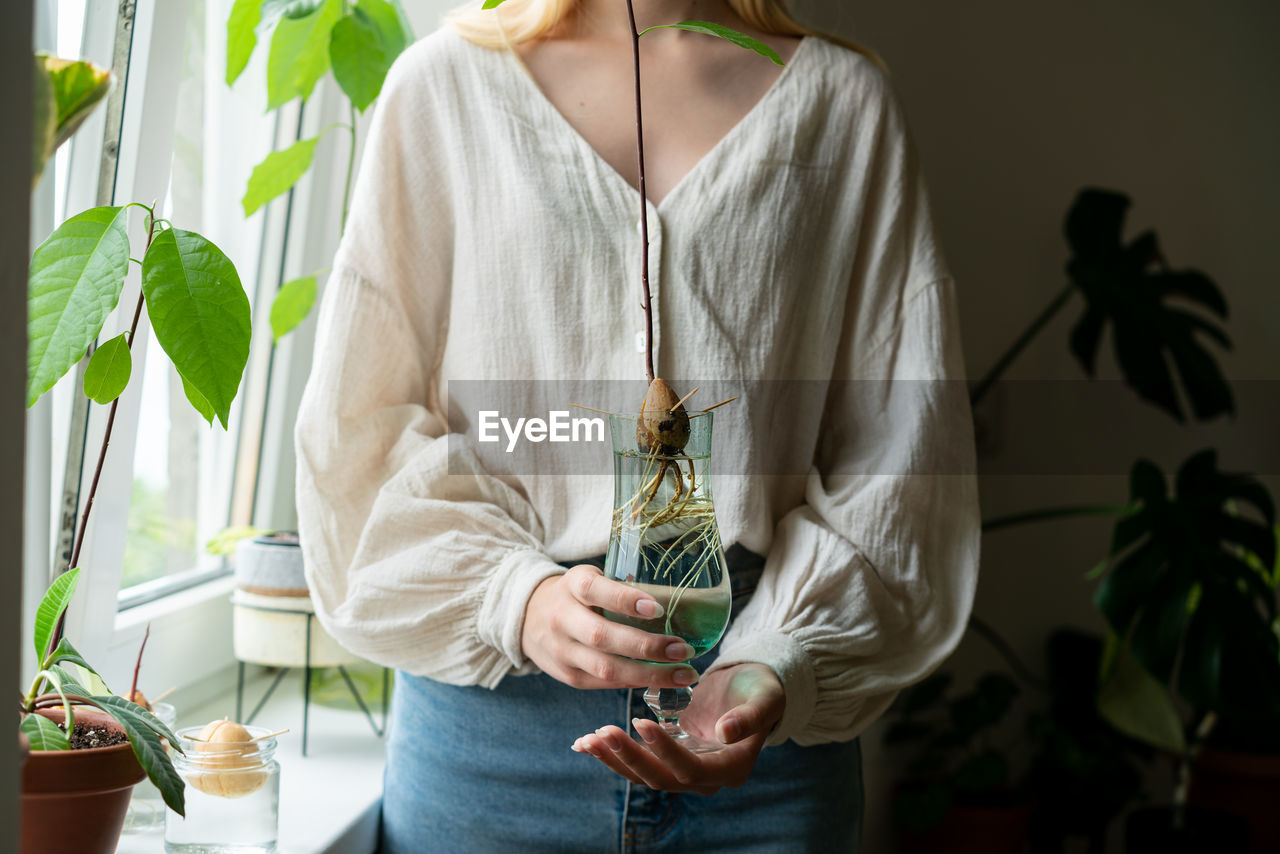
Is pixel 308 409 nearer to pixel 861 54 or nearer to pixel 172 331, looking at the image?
pixel 172 331

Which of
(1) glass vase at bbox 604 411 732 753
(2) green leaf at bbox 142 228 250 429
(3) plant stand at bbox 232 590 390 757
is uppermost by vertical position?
(2) green leaf at bbox 142 228 250 429

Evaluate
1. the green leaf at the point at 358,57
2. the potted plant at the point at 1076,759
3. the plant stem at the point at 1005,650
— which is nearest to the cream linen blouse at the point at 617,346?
the green leaf at the point at 358,57

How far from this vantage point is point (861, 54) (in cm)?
97

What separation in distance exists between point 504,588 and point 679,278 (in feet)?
0.99

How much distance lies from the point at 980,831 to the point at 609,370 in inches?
56.6

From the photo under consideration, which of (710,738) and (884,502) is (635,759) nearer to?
(710,738)

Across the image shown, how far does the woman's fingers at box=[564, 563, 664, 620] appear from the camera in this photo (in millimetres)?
576

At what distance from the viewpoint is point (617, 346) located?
0.87m

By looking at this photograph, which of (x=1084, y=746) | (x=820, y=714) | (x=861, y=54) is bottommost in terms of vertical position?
(x=1084, y=746)

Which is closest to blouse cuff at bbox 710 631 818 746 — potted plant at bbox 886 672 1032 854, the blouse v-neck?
the blouse v-neck

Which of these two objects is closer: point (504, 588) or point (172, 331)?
point (172, 331)

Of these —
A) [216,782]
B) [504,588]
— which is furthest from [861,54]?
[216,782]

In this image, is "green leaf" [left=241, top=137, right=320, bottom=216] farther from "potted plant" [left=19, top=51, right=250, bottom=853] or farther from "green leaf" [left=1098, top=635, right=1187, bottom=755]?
"green leaf" [left=1098, top=635, right=1187, bottom=755]

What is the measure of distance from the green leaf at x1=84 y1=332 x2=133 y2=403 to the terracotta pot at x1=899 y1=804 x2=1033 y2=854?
1689mm
